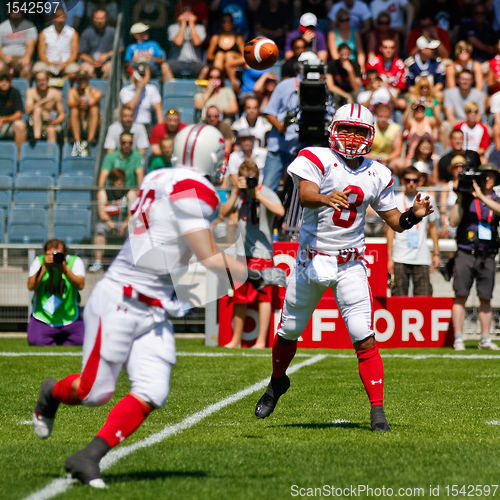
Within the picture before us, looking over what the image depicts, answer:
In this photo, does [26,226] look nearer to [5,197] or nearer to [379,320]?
[5,197]

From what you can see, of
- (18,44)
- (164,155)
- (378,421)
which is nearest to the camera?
(378,421)

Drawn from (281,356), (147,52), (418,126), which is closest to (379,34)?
(418,126)

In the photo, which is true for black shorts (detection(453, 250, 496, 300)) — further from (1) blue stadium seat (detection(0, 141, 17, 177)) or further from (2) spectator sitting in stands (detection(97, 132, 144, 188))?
(1) blue stadium seat (detection(0, 141, 17, 177))

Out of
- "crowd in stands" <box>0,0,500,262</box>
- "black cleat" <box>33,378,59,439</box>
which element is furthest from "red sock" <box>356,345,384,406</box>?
"crowd in stands" <box>0,0,500,262</box>

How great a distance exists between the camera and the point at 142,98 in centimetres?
1662

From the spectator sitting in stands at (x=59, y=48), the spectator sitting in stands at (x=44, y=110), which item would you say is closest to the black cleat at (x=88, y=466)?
the spectator sitting in stands at (x=44, y=110)

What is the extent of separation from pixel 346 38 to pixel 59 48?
4.87 metres

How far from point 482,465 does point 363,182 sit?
212 cm

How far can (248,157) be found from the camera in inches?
555

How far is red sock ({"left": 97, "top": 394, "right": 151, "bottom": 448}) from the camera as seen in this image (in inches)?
185

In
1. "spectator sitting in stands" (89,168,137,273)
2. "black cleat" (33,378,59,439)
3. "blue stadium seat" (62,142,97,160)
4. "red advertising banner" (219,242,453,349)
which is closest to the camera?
"black cleat" (33,378,59,439)

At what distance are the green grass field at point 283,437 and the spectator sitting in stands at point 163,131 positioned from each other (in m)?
5.39

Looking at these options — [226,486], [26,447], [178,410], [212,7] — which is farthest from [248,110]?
[226,486]

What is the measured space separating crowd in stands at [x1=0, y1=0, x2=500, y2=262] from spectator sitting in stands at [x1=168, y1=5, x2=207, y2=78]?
0.02 metres
